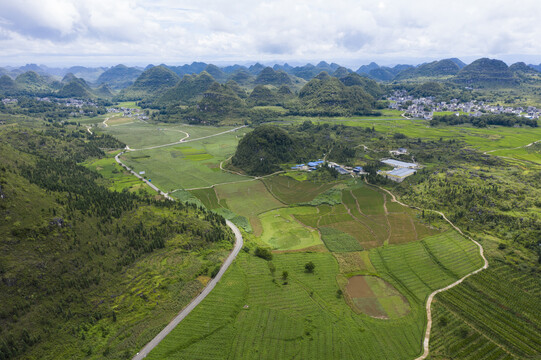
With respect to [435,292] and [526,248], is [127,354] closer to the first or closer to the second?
[435,292]

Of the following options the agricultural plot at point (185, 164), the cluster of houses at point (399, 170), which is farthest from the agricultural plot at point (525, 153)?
the agricultural plot at point (185, 164)

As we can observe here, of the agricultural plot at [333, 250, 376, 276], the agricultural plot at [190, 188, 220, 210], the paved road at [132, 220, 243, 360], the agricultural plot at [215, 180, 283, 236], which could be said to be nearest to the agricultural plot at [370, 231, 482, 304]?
the agricultural plot at [333, 250, 376, 276]

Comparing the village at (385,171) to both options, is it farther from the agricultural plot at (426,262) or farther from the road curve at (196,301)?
the road curve at (196,301)

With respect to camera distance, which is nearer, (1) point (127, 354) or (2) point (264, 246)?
(1) point (127, 354)

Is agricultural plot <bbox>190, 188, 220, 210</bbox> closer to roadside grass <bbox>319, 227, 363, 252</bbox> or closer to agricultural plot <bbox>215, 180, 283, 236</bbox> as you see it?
agricultural plot <bbox>215, 180, 283, 236</bbox>

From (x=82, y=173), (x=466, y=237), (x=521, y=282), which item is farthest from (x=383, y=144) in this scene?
(x=82, y=173)
